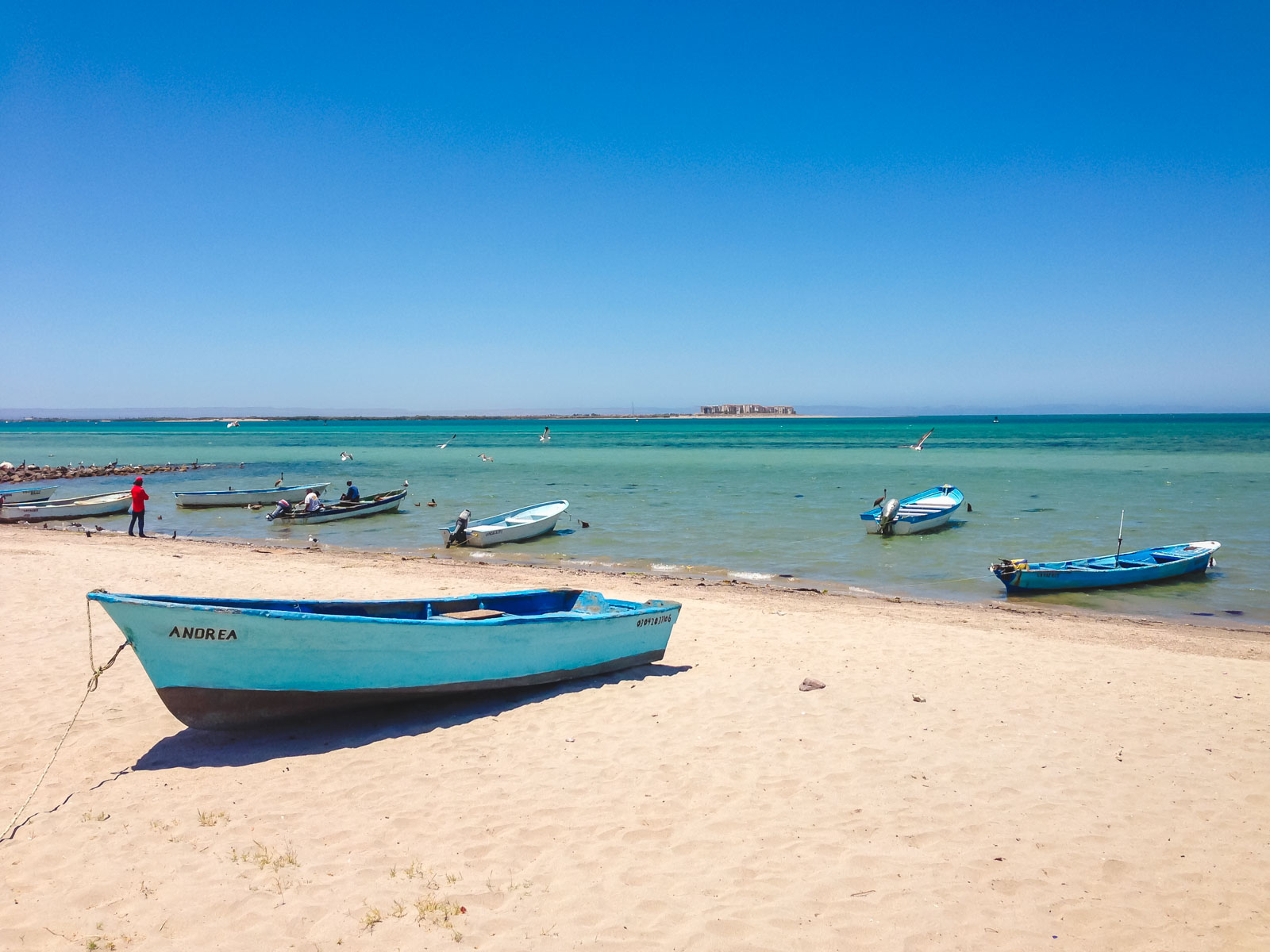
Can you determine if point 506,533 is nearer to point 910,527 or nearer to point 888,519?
point 888,519

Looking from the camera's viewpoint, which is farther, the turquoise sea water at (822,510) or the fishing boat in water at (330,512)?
the fishing boat in water at (330,512)

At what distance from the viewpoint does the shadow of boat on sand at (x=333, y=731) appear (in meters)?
7.14

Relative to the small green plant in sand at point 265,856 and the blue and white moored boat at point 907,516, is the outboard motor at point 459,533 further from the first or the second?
the small green plant in sand at point 265,856

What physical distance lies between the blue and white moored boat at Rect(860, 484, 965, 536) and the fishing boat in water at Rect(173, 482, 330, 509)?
22119mm

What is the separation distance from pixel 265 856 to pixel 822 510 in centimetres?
2715

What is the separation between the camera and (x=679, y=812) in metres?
6.12

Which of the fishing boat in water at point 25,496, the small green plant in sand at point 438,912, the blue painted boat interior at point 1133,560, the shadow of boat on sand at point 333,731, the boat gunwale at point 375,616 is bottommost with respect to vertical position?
the shadow of boat on sand at point 333,731

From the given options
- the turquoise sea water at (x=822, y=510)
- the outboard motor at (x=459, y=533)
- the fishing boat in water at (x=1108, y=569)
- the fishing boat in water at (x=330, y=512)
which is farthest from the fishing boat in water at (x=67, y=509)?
the fishing boat in water at (x=1108, y=569)

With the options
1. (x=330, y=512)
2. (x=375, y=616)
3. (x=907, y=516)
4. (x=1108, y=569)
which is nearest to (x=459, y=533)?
(x=330, y=512)

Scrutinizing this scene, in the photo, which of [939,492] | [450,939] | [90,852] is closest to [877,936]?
[450,939]

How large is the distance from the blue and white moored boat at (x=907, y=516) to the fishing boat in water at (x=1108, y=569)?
648 cm

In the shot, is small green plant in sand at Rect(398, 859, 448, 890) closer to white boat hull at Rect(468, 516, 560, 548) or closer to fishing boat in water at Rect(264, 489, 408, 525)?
white boat hull at Rect(468, 516, 560, 548)

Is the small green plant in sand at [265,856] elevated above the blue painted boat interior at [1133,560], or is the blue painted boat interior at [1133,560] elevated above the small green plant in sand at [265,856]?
the blue painted boat interior at [1133,560]

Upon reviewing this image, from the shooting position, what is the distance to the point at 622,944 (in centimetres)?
448
